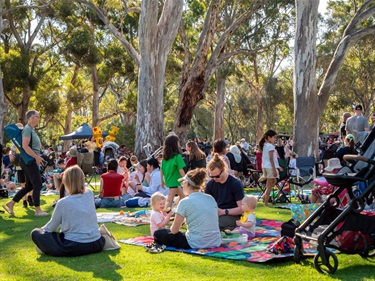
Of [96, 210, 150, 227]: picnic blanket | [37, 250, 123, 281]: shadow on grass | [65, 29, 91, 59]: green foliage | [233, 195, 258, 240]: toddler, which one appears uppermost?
[65, 29, 91, 59]: green foliage

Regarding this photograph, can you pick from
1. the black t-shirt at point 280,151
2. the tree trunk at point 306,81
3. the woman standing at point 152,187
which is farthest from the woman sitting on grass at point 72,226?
the tree trunk at point 306,81

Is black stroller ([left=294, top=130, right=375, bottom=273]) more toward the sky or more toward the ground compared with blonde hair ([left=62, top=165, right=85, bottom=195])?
more toward the ground

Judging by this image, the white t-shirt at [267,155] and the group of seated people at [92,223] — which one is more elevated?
the white t-shirt at [267,155]

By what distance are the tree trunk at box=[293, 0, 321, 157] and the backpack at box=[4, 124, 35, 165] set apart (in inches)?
402

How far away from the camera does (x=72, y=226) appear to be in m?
6.50

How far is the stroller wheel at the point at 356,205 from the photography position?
5.42m

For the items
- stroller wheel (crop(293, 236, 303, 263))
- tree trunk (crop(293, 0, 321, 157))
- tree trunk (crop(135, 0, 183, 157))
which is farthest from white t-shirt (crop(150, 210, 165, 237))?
tree trunk (crop(135, 0, 183, 157))

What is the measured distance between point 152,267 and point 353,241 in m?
2.02

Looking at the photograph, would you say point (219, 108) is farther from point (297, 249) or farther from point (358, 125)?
point (297, 249)

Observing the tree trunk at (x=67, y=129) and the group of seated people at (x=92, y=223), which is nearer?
the group of seated people at (x=92, y=223)

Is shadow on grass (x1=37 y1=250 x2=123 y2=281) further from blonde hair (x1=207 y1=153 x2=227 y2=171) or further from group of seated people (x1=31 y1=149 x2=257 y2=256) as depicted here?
blonde hair (x1=207 y1=153 x2=227 y2=171)

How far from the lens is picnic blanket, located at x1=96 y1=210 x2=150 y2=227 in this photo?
30.8ft

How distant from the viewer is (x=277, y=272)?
5535 mm

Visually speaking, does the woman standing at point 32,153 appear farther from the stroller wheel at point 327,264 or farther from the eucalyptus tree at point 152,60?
the eucalyptus tree at point 152,60
